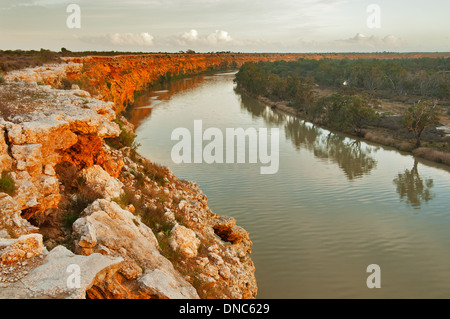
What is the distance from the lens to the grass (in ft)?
15.8

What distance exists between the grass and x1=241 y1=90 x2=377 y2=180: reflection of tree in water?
626 inches

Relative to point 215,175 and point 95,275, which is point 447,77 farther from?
point 95,275

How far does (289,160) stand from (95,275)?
17373mm

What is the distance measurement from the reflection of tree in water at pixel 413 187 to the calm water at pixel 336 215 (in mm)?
45

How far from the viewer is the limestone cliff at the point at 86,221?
394 cm

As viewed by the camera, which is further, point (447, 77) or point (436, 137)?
point (447, 77)

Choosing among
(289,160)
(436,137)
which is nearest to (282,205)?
(289,160)

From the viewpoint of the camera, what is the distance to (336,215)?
43.1 feet

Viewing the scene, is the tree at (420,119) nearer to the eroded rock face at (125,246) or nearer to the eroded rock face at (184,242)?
the eroded rock face at (184,242)

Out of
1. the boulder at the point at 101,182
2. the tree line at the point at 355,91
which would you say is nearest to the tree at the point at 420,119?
the tree line at the point at 355,91

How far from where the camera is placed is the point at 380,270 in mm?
9766

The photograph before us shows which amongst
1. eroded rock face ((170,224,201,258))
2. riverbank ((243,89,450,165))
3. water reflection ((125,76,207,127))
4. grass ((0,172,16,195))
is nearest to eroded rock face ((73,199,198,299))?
eroded rock face ((170,224,201,258))

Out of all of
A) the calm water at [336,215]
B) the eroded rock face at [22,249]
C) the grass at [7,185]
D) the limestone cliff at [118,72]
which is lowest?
the calm water at [336,215]

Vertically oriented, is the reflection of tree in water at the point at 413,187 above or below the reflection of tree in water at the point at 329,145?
below
